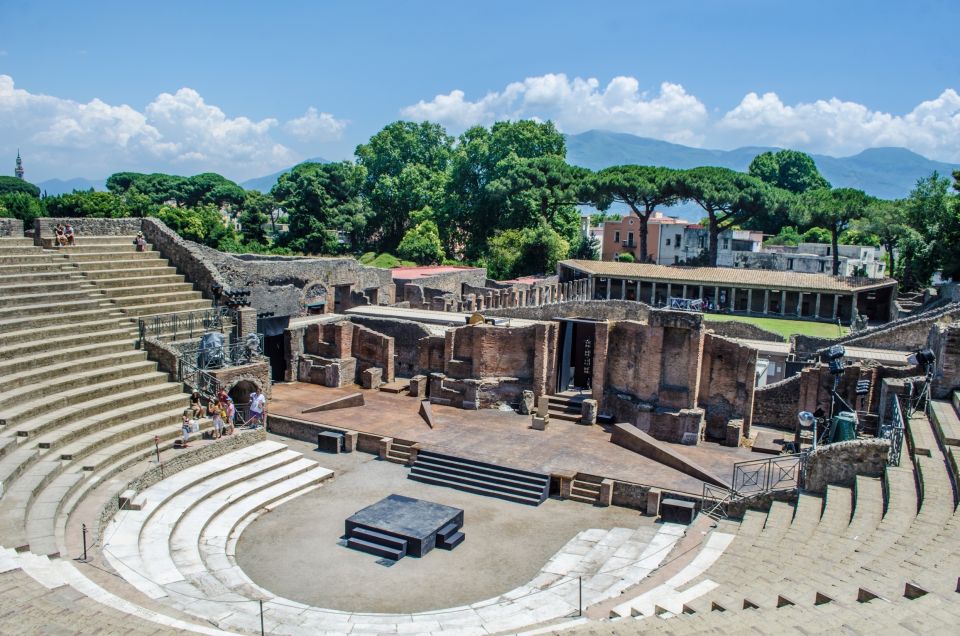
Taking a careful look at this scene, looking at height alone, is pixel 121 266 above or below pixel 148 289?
above

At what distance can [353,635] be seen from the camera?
12555 mm

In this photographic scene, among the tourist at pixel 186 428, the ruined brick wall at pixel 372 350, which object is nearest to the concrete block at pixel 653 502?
the tourist at pixel 186 428

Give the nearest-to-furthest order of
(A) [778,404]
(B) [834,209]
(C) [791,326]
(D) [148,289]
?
(D) [148,289] → (A) [778,404] → (C) [791,326] → (B) [834,209]

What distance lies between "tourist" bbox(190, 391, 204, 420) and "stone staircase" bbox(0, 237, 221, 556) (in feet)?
0.86

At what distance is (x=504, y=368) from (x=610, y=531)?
35.3ft

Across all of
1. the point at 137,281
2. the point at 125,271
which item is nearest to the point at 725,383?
the point at 137,281

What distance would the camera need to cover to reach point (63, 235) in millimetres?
25312

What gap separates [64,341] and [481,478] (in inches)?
475

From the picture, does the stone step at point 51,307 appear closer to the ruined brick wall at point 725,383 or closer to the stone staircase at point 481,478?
the stone staircase at point 481,478

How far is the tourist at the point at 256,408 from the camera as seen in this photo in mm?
21938

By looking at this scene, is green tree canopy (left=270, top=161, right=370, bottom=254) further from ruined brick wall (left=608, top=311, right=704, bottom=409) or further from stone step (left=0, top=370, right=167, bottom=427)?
stone step (left=0, top=370, right=167, bottom=427)

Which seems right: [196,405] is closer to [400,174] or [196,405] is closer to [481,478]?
[481,478]

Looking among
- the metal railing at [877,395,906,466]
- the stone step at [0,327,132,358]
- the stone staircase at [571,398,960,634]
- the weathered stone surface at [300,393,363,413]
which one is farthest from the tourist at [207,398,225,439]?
the metal railing at [877,395,906,466]

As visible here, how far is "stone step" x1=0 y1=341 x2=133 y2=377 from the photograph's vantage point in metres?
18.8
